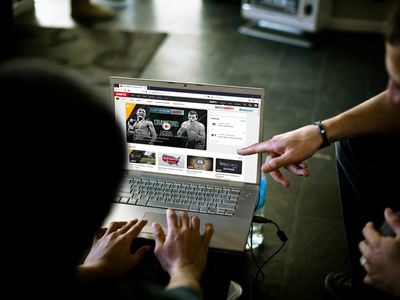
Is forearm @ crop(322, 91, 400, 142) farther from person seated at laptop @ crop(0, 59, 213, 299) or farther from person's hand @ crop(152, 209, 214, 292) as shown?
person seated at laptop @ crop(0, 59, 213, 299)

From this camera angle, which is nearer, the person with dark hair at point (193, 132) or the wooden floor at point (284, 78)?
the person with dark hair at point (193, 132)

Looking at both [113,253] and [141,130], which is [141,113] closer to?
[141,130]

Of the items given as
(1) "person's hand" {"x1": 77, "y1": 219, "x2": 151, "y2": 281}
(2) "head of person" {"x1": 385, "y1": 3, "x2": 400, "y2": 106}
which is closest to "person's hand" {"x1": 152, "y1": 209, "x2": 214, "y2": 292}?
(1) "person's hand" {"x1": 77, "y1": 219, "x2": 151, "y2": 281}

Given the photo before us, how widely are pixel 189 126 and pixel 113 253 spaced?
0.51 metres

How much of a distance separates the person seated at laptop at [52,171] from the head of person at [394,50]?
57 centimetres

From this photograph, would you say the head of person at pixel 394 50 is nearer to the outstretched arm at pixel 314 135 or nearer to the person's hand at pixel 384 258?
the person's hand at pixel 384 258

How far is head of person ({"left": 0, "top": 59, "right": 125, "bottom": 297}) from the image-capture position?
0.88m

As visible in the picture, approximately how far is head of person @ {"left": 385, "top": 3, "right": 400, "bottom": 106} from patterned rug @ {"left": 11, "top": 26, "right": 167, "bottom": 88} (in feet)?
8.57

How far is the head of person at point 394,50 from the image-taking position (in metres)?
1.14

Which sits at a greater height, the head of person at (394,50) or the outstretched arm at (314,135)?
the head of person at (394,50)

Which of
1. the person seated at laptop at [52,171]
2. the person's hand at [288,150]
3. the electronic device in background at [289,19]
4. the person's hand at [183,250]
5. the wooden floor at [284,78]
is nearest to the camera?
the person seated at laptop at [52,171]

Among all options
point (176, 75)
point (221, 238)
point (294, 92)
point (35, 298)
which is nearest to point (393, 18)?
point (221, 238)

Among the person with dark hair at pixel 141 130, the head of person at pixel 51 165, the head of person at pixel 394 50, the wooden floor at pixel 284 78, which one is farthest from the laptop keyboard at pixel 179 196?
the head of person at pixel 51 165

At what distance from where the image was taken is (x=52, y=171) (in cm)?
89
